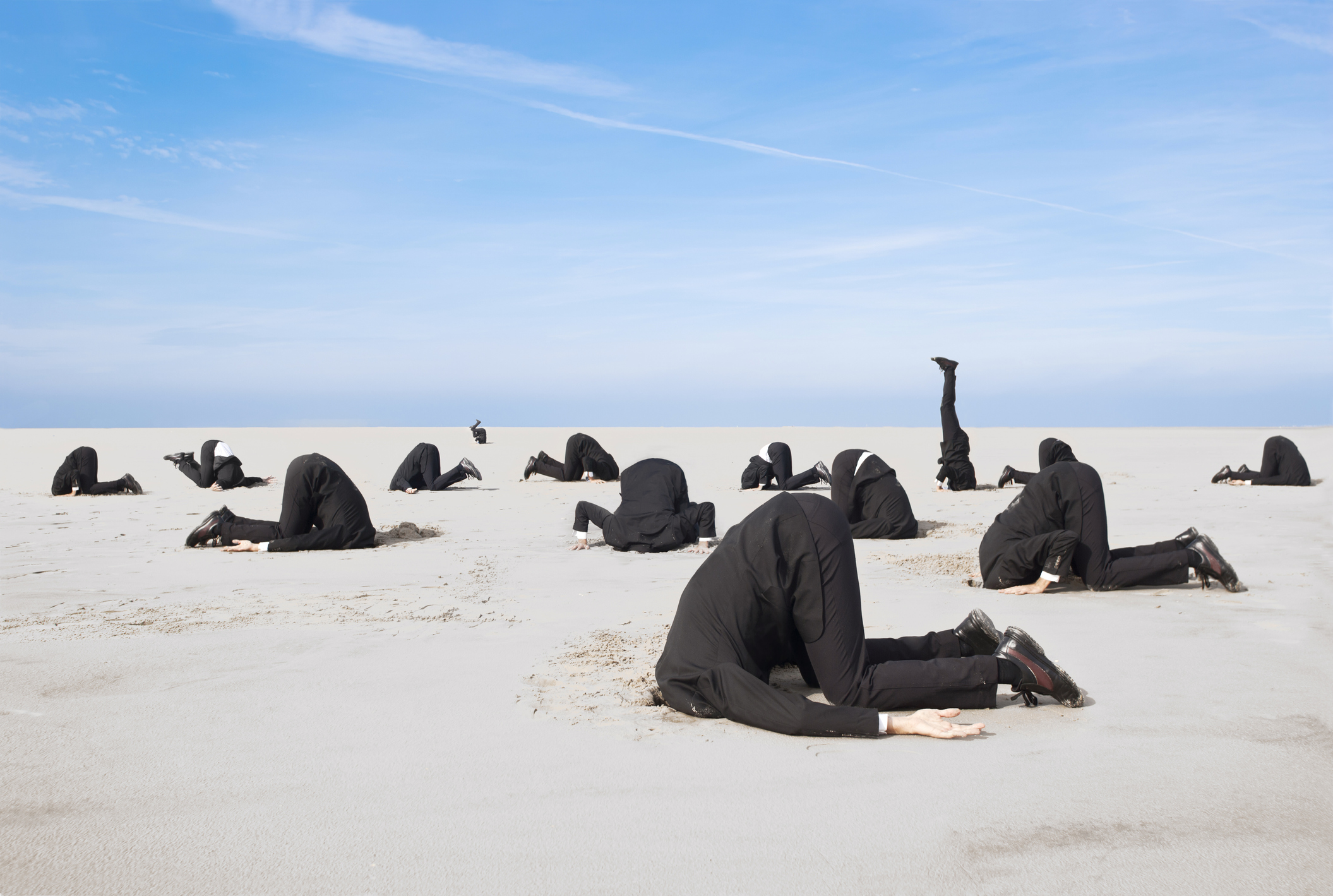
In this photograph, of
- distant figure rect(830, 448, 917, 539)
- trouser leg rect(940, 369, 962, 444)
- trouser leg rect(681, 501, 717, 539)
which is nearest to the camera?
trouser leg rect(681, 501, 717, 539)

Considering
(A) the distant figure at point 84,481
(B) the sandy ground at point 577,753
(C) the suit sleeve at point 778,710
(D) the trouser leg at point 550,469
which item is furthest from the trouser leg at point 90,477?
(C) the suit sleeve at point 778,710

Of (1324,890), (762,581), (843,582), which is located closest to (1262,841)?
(1324,890)

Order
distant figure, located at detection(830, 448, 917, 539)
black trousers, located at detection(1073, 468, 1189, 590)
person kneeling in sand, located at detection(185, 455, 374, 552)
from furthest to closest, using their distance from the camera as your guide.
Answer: distant figure, located at detection(830, 448, 917, 539)
person kneeling in sand, located at detection(185, 455, 374, 552)
black trousers, located at detection(1073, 468, 1189, 590)

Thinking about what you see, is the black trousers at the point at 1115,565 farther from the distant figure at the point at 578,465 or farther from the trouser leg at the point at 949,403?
the distant figure at the point at 578,465

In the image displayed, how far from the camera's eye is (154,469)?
2234cm

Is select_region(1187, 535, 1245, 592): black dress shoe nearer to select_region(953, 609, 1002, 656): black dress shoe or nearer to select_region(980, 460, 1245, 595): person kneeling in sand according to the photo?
select_region(980, 460, 1245, 595): person kneeling in sand

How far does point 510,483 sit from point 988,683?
1502cm

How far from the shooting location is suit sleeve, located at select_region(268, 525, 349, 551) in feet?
33.1

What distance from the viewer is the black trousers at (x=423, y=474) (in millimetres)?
17172

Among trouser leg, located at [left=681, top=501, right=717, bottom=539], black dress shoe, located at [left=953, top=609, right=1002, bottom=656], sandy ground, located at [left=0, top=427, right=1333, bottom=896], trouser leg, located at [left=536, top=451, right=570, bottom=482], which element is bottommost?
sandy ground, located at [left=0, top=427, right=1333, bottom=896]

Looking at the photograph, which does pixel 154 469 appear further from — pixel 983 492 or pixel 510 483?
pixel 983 492

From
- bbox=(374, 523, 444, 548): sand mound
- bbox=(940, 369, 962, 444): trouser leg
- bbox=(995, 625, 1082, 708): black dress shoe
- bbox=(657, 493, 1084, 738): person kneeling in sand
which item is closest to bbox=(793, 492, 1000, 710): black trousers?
bbox=(657, 493, 1084, 738): person kneeling in sand

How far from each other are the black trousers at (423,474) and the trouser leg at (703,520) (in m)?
7.88

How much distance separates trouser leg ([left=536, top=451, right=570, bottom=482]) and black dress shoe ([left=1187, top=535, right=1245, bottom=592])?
12622 mm
